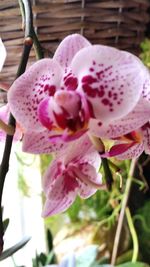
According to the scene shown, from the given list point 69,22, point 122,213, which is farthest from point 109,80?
point 122,213

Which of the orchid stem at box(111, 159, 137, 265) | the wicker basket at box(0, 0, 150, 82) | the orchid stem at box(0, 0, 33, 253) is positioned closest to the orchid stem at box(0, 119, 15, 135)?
the orchid stem at box(0, 0, 33, 253)

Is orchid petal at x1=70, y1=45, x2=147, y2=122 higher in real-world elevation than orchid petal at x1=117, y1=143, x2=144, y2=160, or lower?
higher

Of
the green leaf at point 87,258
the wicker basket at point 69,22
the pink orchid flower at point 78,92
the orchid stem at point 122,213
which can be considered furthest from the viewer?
the orchid stem at point 122,213

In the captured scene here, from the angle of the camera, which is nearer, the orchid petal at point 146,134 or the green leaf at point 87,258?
the orchid petal at point 146,134

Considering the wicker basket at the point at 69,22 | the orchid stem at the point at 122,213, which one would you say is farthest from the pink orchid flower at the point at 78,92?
the orchid stem at the point at 122,213

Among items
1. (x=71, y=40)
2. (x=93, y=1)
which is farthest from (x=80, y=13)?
(x=71, y=40)

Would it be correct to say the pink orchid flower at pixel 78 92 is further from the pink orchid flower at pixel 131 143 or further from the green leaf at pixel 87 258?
the green leaf at pixel 87 258

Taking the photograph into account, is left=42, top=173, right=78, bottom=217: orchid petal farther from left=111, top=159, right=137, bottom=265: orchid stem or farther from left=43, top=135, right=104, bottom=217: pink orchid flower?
left=111, top=159, right=137, bottom=265: orchid stem

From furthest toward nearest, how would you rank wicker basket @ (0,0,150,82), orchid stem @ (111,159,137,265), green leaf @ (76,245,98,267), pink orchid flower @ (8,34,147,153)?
orchid stem @ (111,159,137,265)
green leaf @ (76,245,98,267)
wicker basket @ (0,0,150,82)
pink orchid flower @ (8,34,147,153)

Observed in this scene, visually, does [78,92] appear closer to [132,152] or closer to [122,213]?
[132,152]
